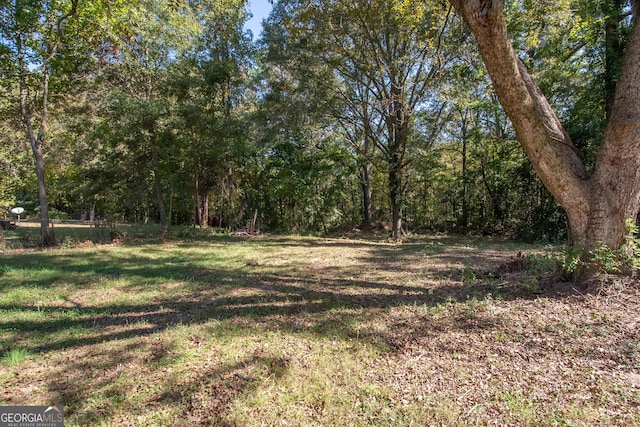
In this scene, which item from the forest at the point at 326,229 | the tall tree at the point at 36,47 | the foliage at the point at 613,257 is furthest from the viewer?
the tall tree at the point at 36,47

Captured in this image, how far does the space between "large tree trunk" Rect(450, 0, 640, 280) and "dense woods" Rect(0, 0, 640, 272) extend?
16 millimetres

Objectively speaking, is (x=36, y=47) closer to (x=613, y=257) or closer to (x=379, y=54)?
(x=379, y=54)

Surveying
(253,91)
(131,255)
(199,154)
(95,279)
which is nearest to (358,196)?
(253,91)

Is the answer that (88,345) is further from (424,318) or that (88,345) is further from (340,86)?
(340,86)

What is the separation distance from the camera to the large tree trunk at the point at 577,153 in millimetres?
3020

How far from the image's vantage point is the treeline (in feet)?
27.6

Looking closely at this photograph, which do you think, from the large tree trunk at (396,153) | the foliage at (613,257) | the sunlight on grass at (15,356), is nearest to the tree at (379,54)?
the large tree trunk at (396,153)

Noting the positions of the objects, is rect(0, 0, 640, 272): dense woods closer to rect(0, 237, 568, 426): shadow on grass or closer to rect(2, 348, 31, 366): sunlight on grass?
rect(0, 237, 568, 426): shadow on grass

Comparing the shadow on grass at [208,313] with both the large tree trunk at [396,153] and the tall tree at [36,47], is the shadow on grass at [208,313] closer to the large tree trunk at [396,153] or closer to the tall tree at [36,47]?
the tall tree at [36,47]

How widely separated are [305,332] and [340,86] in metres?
10.6

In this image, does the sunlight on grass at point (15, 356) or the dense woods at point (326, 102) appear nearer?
the sunlight on grass at point (15, 356)

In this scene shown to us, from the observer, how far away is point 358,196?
21641 mm

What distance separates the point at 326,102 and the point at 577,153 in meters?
8.78

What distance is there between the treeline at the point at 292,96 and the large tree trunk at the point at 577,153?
370 centimetres
